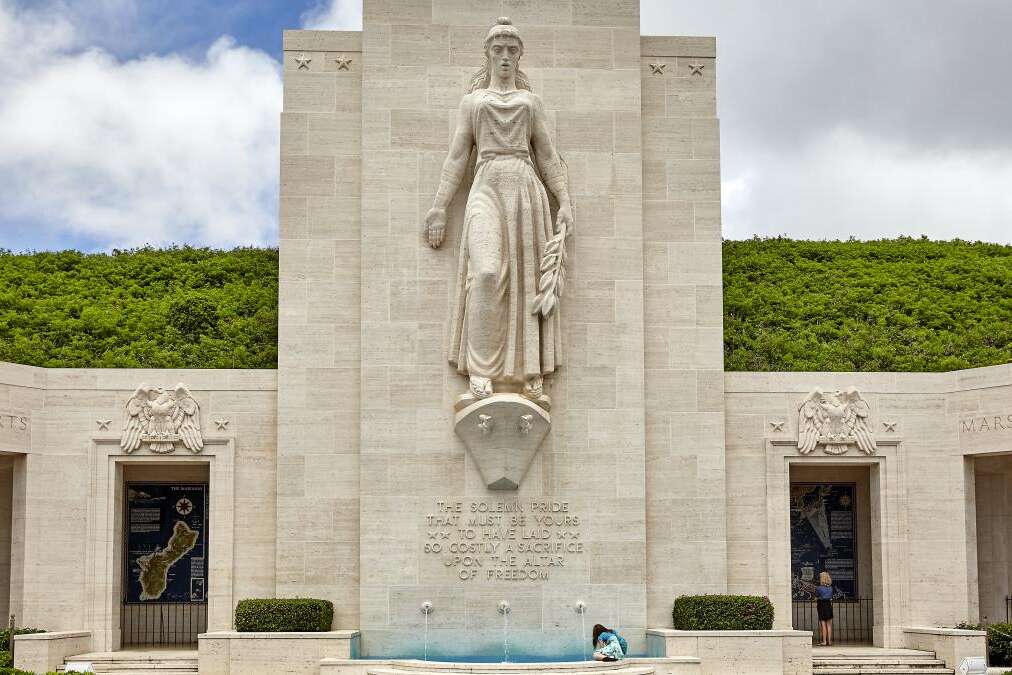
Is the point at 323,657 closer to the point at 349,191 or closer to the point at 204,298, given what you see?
the point at 349,191

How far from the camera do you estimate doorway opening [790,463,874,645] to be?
27.1 m

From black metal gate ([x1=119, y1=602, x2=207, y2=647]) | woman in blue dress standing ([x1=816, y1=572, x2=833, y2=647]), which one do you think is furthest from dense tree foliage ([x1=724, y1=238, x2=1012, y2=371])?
black metal gate ([x1=119, y1=602, x2=207, y2=647])

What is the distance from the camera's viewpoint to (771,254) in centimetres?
3522

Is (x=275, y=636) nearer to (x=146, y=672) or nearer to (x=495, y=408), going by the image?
(x=146, y=672)

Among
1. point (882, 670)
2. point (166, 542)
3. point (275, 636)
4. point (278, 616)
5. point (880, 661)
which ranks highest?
point (166, 542)

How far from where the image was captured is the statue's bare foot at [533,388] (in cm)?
2339

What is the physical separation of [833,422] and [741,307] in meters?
6.83

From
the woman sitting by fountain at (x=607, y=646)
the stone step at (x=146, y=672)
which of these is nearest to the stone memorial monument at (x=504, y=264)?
the woman sitting by fountain at (x=607, y=646)

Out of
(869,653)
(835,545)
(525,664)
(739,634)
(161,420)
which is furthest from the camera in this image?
(835,545)

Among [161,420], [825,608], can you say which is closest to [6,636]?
[161,420]

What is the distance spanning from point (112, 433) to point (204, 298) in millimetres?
6327

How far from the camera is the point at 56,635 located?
22.7 meters

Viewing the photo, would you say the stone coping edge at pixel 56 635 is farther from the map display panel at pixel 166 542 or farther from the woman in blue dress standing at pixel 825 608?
the woman in blue dress standing at pixel 825 608

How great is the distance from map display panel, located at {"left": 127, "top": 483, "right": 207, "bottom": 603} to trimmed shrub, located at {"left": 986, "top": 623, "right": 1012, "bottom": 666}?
14.1 m
